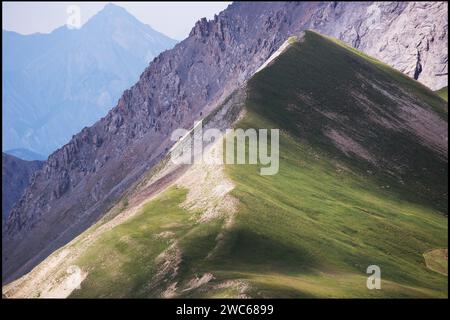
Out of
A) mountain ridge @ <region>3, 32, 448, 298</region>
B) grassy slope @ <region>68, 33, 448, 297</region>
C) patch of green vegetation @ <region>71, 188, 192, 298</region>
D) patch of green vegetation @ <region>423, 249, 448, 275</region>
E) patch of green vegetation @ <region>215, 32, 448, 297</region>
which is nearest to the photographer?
grassy slope @ <region>68, 33, 448, 297</region>

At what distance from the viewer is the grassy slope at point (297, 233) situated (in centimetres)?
6425

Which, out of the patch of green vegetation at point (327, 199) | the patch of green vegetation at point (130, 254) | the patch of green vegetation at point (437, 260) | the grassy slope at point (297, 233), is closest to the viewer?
the grassy slope at point (297, 233)

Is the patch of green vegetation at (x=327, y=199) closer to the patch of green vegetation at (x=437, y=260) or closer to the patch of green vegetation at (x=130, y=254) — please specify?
the patch of green vegetation at (x=437, y=260)

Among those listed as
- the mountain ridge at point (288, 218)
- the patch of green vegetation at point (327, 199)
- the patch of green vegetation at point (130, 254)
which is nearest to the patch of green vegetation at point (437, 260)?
the mountain ridge at point (288, 218)

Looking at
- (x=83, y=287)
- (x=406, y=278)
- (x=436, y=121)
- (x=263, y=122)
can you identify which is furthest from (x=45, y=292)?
(x=436, y=121)

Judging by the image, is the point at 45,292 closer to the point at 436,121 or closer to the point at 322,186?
the point at 322,186

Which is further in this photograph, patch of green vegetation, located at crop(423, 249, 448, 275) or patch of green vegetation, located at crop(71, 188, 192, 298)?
patch of green vegetation, located at crop(423, 249, 448, 275)

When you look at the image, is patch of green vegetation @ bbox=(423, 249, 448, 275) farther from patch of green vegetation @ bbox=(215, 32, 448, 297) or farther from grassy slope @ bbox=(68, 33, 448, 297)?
patch of green vegetation @ bbox=(215, 32, 448, 297)

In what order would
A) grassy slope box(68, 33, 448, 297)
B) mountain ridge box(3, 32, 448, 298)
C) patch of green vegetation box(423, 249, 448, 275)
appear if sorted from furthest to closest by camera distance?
patch of green vegetation box(423, 249, 448, 275) < mountain ridge box(3, 32, 448, 298) < grassy slope box(68, 33, 448, 297)

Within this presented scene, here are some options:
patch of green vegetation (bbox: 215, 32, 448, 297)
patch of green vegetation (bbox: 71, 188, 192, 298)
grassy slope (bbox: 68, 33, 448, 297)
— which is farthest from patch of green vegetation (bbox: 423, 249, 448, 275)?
patch of green vegetation (bbox: 71, 188, 192, 298)

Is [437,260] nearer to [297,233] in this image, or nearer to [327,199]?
[327,199]

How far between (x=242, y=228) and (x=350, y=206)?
1151 inches

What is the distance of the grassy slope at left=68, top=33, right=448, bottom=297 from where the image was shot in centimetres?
6425

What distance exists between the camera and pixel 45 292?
3093 inches
